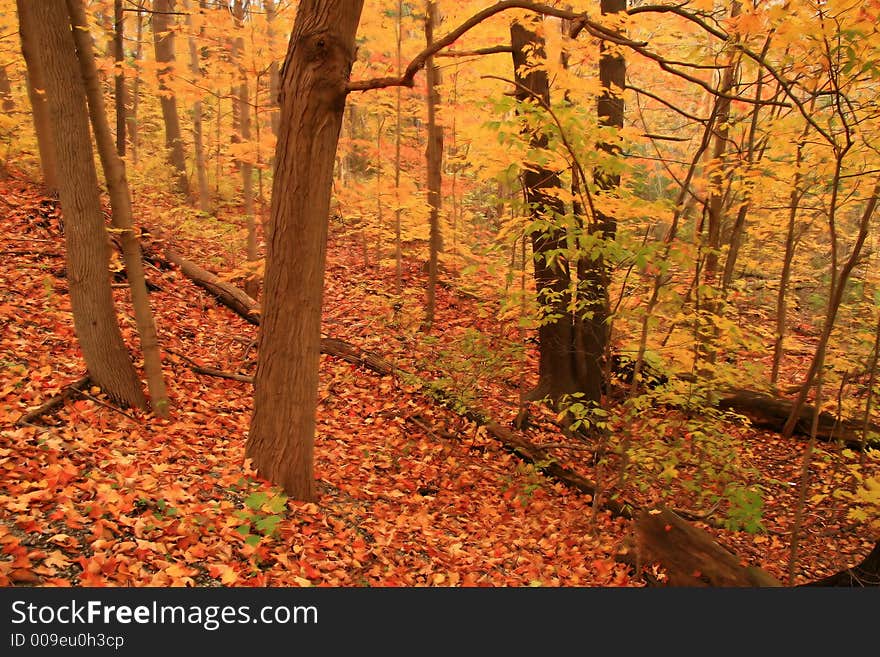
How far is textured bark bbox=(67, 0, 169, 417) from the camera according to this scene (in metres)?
4.69

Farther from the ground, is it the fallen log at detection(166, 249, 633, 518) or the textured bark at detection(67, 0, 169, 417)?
the textured bark at detection(67, 0, 169, 417)

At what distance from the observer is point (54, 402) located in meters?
4.85

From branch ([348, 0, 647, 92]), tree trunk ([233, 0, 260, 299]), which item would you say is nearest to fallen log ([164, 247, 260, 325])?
tree trunk ([233, 0, 260, 299])

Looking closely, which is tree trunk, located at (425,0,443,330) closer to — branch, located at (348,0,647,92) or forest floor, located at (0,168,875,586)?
forest floor, located at (0,168,875,586)

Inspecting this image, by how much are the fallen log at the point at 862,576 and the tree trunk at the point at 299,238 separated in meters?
4.51

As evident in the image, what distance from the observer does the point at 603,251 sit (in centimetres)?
439

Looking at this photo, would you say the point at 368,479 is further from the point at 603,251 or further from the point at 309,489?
the point at 603,251

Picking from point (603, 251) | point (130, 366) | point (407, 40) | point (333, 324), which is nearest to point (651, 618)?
point (603, 251)

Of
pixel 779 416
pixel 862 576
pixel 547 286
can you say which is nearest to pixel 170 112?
pixel 547 286

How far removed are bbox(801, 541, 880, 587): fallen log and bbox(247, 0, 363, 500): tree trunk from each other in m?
4.51

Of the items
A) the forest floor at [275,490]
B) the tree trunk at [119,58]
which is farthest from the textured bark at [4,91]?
the tree trunk at [119,58]

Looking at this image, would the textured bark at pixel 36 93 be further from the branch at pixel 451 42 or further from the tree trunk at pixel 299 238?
the branch at pixel 451 42

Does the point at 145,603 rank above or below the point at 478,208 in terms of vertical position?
below

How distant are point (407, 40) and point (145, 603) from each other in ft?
37.7
